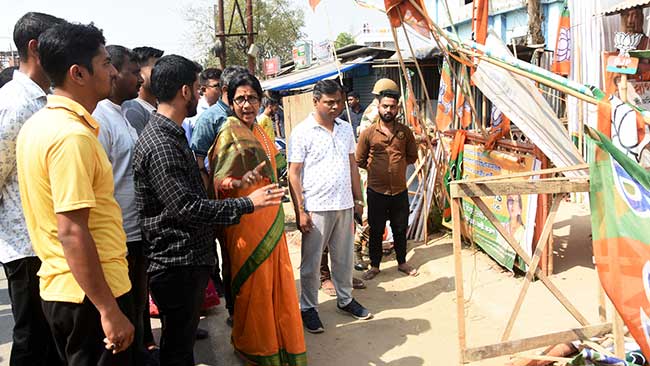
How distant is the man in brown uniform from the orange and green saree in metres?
1.81

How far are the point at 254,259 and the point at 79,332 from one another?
1.17m

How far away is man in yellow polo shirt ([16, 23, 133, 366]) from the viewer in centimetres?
156

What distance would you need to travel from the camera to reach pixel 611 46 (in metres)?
6.29

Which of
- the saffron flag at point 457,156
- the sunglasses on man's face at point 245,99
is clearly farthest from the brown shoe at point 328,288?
the sunglasses on man's face at point 245,99

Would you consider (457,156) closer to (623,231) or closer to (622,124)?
(622,124)

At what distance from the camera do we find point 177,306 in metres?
2.29

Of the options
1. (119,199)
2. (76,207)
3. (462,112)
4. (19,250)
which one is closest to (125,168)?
(119,199)

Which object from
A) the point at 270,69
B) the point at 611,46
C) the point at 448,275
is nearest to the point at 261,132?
the point at 448,275

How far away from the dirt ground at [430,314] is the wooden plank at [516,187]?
1.12m

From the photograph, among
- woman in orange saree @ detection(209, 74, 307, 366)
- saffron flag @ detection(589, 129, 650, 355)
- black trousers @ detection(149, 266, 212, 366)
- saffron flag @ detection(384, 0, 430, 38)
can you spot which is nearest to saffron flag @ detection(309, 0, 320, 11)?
saffron flag @ detection(384, 0, 430, 38)

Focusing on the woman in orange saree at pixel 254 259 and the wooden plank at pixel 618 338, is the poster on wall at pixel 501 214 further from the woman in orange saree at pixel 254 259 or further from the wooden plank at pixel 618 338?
the woman in orange saree at pixel 254 259

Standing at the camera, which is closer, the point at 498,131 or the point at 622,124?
the point at 622,124

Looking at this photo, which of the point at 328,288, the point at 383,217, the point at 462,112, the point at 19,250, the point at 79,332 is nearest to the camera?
the point at 79,332

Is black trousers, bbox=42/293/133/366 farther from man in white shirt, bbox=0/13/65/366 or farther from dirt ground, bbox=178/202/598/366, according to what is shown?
dirt ground, bbox=178/202/598/366
